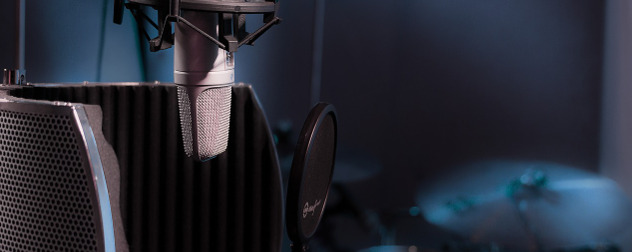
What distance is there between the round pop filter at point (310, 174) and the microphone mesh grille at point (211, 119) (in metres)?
0.12

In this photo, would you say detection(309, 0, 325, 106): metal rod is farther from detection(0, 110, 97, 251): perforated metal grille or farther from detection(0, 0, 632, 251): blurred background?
detection(0, 110, 97, 251): perforated metal grille

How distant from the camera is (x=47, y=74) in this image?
171 centimetres

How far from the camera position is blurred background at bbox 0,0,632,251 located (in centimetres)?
262

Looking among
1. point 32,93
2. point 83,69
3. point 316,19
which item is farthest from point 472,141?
point 32,93

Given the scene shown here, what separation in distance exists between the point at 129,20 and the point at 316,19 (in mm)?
799

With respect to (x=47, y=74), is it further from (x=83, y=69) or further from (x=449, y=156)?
(x=449, y=156)

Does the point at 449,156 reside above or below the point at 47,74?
below

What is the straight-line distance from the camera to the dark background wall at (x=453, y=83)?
263cm

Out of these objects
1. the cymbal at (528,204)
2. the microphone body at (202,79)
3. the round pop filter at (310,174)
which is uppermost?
the microphone body at (202,79)

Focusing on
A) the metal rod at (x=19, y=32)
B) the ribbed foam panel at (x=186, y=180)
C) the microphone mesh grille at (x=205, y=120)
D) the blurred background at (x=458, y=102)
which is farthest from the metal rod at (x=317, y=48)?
the microphone mesh grille at (x=205, y=120)

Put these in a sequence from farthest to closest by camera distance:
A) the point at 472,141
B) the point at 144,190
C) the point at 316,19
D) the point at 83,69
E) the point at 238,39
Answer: the point at 472,141 < the point at 316,19 < the point at 83,69 < the point at 144,190 < the point at 238,39

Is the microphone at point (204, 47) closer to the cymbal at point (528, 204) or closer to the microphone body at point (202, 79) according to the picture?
the microphone body at point (202, 79)

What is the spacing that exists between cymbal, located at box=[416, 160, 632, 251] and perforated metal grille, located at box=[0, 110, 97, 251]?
2.08 m

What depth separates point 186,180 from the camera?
5.69 feet
